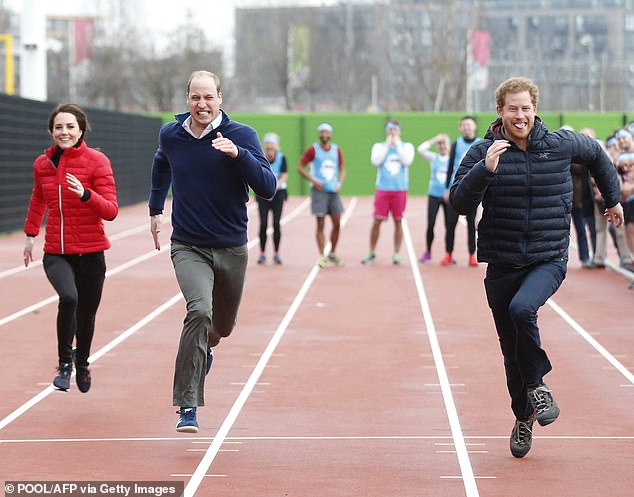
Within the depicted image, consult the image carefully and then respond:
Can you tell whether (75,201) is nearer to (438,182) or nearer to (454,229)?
(454,229)

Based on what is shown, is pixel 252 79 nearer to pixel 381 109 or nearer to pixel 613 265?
pixel 381 109

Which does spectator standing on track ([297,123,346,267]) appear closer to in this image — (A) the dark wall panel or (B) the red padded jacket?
(A) the dark wall panel

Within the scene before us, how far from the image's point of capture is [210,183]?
7891mm

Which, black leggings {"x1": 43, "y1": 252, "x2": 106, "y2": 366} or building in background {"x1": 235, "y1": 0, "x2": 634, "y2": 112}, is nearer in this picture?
black leggings {"x1": 43, "y1": 252, "x2": 106, "y2": 366}

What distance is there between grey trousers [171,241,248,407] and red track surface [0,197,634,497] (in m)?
0.39

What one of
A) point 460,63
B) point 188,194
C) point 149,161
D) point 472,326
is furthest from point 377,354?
point 460,63

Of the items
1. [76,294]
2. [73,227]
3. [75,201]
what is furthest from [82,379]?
[75,201]

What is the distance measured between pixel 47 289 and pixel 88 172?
7.31 metres

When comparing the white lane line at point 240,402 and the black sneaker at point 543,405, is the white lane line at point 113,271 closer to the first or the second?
the white lane line at point 240,402

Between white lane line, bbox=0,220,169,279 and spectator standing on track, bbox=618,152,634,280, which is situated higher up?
spectator standing on track, bbox=618,152,634,280

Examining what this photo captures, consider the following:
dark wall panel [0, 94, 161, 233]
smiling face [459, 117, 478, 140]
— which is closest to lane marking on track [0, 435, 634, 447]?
smiling face [459, 117, 478, 140]

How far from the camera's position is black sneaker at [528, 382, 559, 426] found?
295 inches

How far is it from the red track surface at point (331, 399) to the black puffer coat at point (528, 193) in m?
1.13

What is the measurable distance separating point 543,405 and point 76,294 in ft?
10.5
